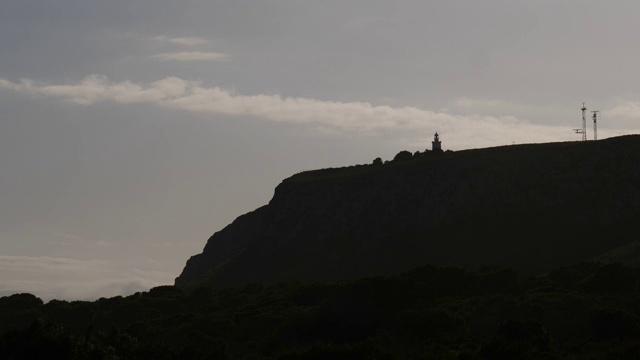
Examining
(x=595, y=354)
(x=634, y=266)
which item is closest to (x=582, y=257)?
(x=634, y=266)

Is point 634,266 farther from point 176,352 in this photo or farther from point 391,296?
point 176,352

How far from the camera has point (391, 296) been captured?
12731 cm

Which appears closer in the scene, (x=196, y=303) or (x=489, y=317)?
(x=489, y=317)

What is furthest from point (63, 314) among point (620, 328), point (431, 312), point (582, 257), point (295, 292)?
point (582, 257)

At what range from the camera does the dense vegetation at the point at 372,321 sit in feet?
298

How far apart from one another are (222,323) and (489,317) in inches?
1081

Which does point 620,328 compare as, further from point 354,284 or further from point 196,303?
point 196,303

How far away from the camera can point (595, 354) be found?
9356cm

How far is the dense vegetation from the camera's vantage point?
9094cm

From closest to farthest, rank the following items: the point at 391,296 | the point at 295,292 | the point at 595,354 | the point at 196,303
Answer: the point at 595,354
the point at 391,296
the point at 295,292
the point at 196,303

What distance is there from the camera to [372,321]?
4793 inches

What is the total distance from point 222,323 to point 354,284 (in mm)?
17262

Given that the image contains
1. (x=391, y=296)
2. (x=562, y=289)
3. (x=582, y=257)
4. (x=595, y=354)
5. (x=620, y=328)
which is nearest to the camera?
(x=595, y=354)

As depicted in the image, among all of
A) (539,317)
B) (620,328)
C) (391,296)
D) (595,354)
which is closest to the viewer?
(595,354)
